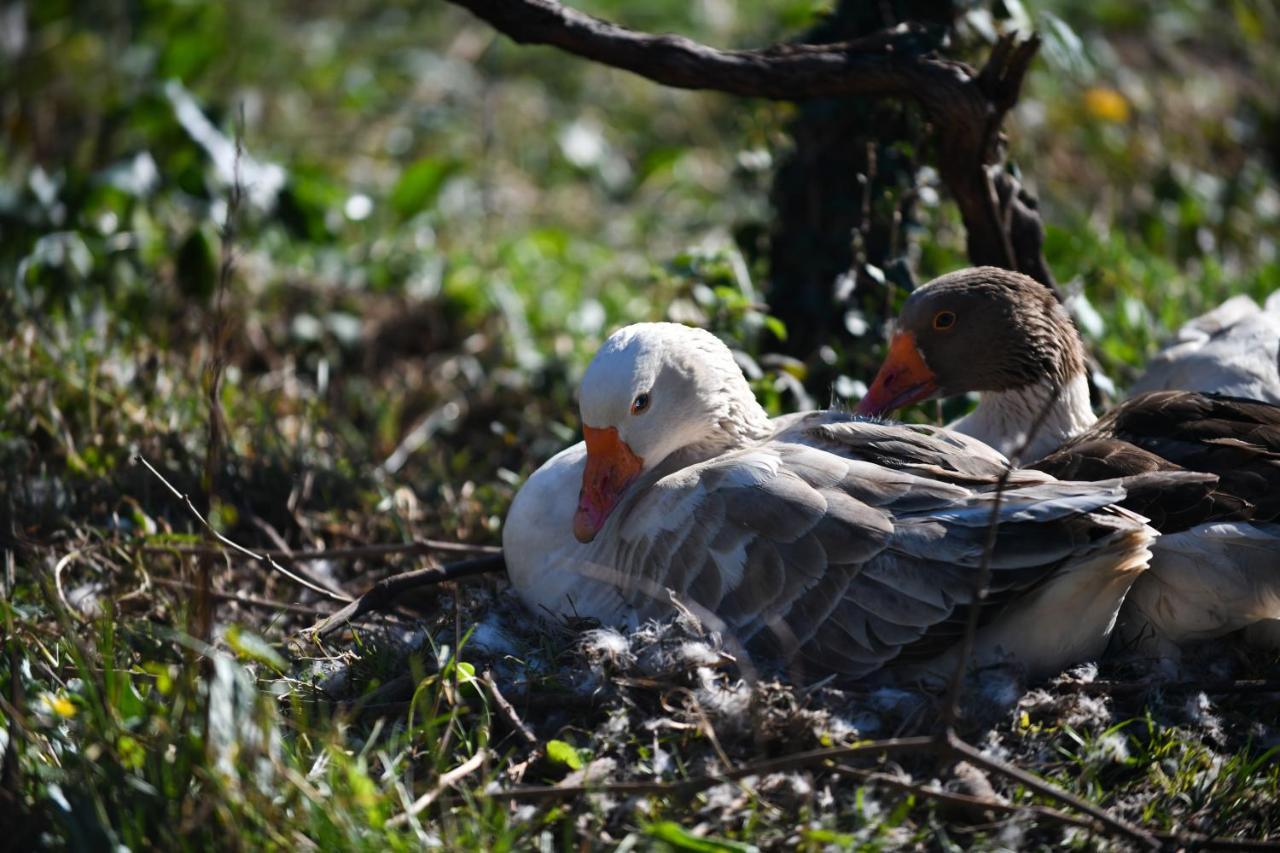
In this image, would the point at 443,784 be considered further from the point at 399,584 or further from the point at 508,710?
the point at 399,584

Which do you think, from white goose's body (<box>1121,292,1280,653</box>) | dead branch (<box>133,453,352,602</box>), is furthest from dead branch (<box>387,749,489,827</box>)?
white goose's body (<box>1121,292,1280,653</box>)

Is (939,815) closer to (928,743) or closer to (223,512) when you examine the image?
(928,743)

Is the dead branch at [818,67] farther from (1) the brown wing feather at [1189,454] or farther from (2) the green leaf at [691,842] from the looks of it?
(2) the green leaf at [691,842]

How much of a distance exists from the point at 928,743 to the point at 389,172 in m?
6.08

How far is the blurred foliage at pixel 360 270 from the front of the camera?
2.85 metres

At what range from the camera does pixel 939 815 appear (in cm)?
280

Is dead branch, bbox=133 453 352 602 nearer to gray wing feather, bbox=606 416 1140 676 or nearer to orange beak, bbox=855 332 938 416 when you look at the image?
gray wing feather, bbox=606 416 1140 676

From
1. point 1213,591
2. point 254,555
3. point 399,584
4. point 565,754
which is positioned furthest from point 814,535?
point 254,555

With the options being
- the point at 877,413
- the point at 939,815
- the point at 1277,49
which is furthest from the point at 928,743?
the point at 1277,49

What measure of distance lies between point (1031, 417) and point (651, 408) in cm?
135

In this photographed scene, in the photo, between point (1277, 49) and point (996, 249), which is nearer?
point (996, 249)

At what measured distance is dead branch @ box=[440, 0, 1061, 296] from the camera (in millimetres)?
4012

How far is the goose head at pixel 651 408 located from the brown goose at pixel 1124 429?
60 cm

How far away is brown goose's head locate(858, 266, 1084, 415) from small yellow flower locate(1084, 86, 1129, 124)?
4079 millimetres
